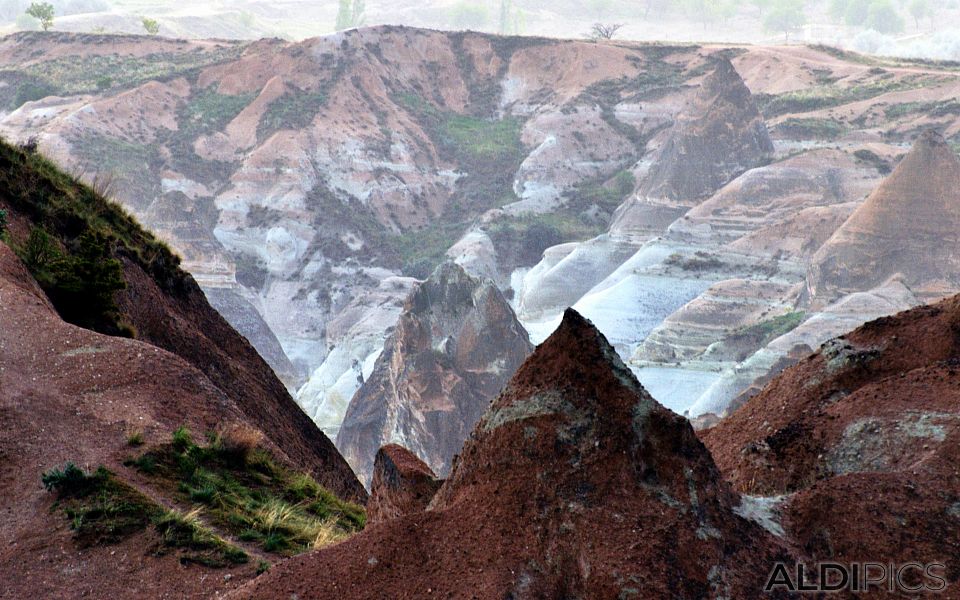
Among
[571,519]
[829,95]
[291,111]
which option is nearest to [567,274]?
[829,95]

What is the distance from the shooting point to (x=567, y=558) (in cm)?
639

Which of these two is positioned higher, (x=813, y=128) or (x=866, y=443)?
(x=813, y=128)

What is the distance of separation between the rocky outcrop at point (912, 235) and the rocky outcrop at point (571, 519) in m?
50.9

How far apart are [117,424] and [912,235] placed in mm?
51780

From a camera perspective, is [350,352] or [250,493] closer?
[250,493]

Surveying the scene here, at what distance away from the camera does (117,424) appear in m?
10.2

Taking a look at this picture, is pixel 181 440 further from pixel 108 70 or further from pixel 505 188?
pixel 108 70

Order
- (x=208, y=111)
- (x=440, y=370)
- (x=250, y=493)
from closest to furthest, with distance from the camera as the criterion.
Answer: (x=250, y=493) → (x=440, y=370) → (x=208, y=111)

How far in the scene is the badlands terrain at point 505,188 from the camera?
5431cm

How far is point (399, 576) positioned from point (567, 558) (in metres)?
1.08

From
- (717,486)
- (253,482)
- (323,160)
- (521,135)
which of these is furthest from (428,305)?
(521,135)

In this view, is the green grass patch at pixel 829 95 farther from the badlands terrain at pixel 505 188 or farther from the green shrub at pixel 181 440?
the green shrub at pixel 181 440

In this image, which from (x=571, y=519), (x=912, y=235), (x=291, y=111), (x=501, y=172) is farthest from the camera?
(x=501, y=172)

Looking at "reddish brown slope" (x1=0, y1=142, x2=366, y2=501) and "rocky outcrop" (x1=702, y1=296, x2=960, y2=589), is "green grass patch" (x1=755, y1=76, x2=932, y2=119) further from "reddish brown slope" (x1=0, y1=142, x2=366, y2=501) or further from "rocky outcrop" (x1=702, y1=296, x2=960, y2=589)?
"rocky outcrop" (x1=702, y1=296, x2=960, y2=589)
